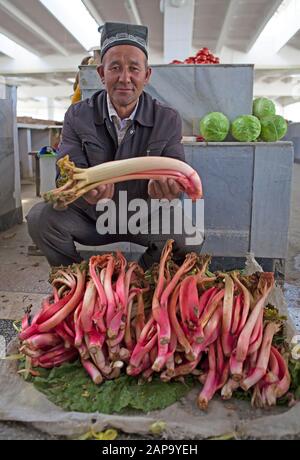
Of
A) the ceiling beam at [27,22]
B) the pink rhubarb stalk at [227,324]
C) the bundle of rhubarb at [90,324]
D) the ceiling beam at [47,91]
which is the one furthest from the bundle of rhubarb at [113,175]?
the ceiling beam at [47,91]

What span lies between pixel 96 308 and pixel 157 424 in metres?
0.52

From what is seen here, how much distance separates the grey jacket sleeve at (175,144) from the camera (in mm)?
2715

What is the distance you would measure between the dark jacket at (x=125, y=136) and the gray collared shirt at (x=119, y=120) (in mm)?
27

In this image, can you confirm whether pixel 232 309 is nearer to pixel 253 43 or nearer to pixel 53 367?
pixel 53 367

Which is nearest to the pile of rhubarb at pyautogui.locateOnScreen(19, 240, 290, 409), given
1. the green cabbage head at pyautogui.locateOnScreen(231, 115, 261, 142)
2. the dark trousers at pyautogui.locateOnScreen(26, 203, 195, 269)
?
the dark trousers at pyautogui.locateOnScreen(26, 203, 195, 269)

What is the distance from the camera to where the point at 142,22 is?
539 inches

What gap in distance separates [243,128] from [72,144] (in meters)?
1.87

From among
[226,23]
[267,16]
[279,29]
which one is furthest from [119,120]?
[279,29]

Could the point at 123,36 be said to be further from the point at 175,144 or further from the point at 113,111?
the point at 175,144

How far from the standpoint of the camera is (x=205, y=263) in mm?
1957

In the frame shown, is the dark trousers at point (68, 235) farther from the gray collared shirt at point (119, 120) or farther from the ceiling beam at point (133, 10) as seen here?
the ceiling beam at point (133, 10)

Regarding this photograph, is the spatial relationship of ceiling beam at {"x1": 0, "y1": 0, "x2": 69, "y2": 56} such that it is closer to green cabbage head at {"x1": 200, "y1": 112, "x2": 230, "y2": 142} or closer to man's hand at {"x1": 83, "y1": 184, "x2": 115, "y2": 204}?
green cabbage head at {"x1": 200, "y1": 112, "x2": 230, "y2": 142}
